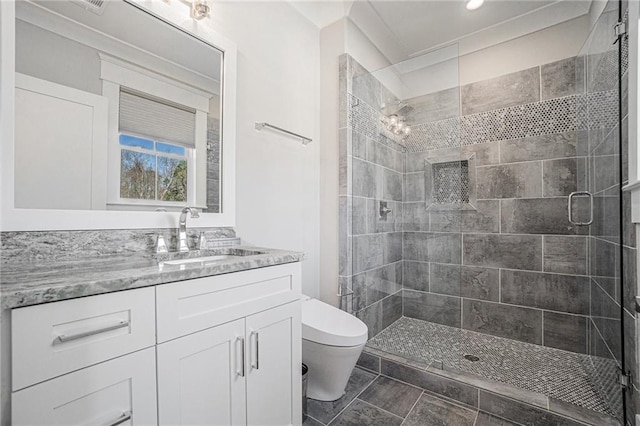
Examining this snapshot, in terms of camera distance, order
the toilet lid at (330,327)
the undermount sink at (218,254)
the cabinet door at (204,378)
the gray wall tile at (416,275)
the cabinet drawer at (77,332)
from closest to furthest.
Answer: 1. the cabinet drawer at (77,332)
2. the cabinet door at (204,378)
3. the undermount sink at (218,254)
4. the toilet lid at (330,327)
5. the gray wall tile at (416,275)

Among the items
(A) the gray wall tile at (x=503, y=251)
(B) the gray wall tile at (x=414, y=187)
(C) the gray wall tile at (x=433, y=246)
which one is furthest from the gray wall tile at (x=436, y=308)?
(B) the gray wall tile at (x=414, y=187)

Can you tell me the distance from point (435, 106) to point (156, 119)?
6.58ft

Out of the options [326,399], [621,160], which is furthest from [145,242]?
[621,160]

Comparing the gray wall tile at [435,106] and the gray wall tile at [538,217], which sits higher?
the gray wall tile at [435,106]

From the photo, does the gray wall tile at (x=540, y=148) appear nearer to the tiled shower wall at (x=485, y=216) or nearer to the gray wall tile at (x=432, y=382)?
the tiled shower wall at (x=485, y=216)

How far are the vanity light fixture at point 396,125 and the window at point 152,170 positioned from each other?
5.52 feet

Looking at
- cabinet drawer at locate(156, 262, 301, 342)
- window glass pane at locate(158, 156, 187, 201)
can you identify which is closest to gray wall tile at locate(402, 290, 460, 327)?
cabinet drawer at locate(156, 262, 301, 342)

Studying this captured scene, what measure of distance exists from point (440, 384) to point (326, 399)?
0.70m

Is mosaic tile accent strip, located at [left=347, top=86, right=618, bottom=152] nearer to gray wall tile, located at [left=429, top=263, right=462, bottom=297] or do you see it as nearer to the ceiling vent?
gray wall tile, located at [left=429, top=263, right=462, bottom=297]

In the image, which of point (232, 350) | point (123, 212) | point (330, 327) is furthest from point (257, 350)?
point (123, 212)

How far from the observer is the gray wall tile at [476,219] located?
7.91 ft

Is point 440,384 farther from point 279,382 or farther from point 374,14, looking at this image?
point 374,14

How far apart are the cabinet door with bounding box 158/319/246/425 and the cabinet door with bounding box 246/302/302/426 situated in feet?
0.16

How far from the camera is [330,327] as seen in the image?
165 centimetres
